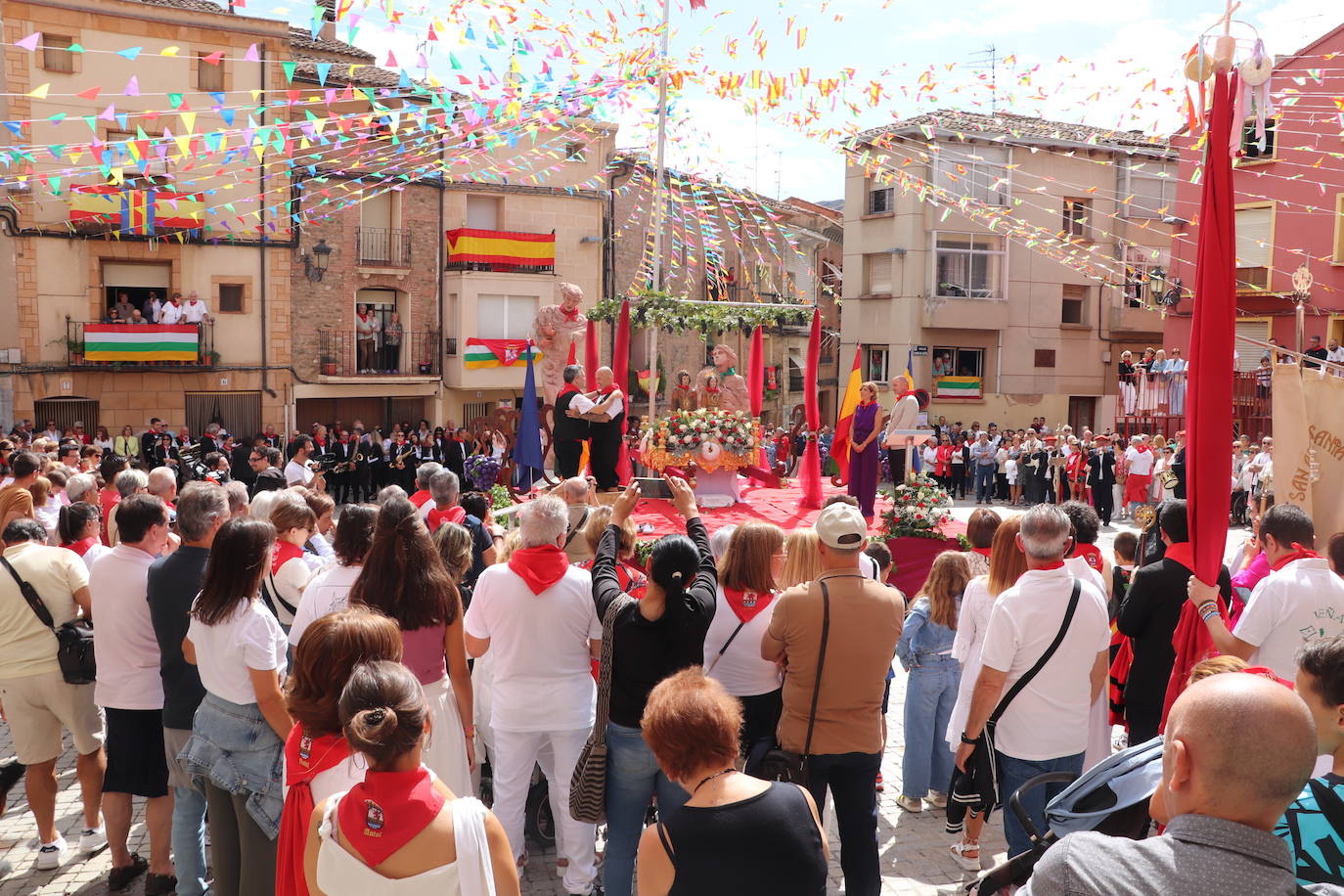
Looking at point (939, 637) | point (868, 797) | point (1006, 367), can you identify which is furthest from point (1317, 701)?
point (1006, 367)

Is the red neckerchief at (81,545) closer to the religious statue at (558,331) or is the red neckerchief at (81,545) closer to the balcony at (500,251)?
the religious statue at (558,331)

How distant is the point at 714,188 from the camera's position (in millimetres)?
16203

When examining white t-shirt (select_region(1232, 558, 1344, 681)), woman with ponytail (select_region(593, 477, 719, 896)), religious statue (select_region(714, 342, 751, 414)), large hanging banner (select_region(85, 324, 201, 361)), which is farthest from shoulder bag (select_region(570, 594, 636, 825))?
large hanging banner (select_region(85, 324, 201, 361))

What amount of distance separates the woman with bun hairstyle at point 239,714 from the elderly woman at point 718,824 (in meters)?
1.80

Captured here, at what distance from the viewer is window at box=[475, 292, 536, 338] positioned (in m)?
27.9

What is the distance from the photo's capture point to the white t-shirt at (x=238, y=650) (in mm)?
3963

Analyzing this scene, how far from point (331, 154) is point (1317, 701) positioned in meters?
25.2

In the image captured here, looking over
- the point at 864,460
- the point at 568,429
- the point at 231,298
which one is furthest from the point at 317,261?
the point at 864,460

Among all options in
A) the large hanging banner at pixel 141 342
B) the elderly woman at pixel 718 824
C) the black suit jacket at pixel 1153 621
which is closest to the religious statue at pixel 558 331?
the black suit jacket at pixel 1153 621

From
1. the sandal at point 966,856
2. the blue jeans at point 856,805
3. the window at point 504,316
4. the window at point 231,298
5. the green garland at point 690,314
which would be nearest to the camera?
the blue jeans at point 856,805

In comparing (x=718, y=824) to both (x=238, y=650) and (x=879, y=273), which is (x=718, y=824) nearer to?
Result: (x=238, y=650)

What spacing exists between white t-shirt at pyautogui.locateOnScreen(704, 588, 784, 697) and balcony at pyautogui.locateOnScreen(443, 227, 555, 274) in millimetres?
23920

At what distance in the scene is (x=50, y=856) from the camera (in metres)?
5.01

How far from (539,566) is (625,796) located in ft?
3.26
